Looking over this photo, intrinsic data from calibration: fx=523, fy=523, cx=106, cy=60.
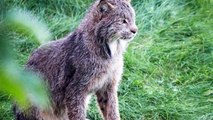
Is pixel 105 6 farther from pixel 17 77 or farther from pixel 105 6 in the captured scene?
pixel 17 77

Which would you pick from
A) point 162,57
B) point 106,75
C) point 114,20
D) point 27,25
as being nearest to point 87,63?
point 106,75

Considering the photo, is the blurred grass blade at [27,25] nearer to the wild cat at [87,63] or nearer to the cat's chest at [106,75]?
the wild cat at [87,63]

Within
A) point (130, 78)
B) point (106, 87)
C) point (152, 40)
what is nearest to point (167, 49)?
point (152, 40)

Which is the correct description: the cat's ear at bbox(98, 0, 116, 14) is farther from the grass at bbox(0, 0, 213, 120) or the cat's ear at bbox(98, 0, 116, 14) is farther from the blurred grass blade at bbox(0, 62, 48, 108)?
the blurred grass blade at bbox(0, 62, 48, 108)

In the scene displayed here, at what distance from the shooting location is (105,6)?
3199 millimetres

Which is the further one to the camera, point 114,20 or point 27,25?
point 114,20

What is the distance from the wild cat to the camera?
320 centimetres

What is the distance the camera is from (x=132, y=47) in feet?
17.4

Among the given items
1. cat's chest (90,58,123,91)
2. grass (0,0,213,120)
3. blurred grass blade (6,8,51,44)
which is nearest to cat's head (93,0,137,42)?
cat's chest (90,58,123,91)

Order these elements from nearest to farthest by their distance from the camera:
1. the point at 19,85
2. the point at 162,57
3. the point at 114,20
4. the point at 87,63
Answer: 1. the point at 19,85
2. the point at 114,20
3. the point at 87,63
4. the point at 162,57

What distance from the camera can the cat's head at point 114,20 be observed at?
3145 millimetres

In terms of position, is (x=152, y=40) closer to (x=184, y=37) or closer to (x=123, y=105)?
(x=184, y=37)

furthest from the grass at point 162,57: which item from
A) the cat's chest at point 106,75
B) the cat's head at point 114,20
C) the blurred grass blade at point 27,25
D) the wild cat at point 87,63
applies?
the blurred grass blade at point 27,25

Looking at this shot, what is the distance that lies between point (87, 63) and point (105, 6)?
382 millimetres
